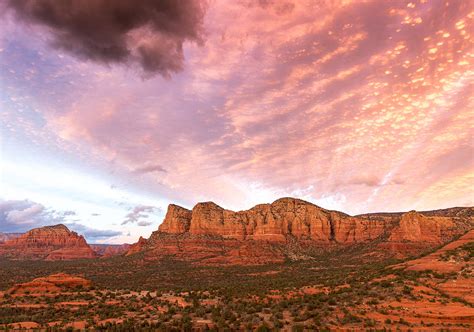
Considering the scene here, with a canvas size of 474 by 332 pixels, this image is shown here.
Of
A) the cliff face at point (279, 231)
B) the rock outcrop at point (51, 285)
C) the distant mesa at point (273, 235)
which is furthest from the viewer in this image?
the cliff face at point (279, 231)

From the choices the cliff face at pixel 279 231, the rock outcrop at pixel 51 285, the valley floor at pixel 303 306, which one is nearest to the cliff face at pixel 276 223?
the cliff face at pixel 279 231

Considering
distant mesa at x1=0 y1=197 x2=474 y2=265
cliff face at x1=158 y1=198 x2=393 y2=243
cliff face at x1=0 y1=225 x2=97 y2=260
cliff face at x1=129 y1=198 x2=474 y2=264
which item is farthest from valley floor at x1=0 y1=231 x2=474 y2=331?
cliff face at x1=0 y1=225 x2=97 y2=260

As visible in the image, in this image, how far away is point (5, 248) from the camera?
17150cm

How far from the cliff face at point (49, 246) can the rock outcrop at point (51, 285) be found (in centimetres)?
11924

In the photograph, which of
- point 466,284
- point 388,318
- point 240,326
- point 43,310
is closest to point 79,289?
point 43,310

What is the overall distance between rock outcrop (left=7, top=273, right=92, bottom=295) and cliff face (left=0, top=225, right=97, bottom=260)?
11924 centimetres

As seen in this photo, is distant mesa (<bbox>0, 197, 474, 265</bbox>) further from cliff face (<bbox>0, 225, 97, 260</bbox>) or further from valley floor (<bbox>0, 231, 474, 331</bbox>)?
valley floor (<bbox>0, 231, 474, 331</bbox>)

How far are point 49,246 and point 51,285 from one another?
5808 inches

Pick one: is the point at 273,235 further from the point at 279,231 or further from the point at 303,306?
the point at 303,306

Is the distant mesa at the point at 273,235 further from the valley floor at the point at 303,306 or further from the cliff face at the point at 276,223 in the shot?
Answer: the valley floor at the point at 303,306

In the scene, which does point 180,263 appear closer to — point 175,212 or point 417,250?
point 175,212

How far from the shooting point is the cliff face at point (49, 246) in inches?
6319

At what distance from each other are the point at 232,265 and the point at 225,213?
57.9 meters

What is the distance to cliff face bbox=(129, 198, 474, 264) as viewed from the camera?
10856cm
